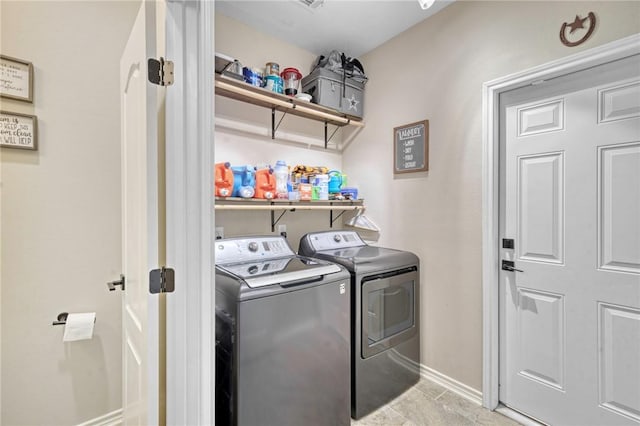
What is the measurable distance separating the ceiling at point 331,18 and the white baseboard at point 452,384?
268 centimetres

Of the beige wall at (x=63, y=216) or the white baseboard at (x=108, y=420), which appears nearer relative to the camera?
the beige wall at (x=63, y=216)

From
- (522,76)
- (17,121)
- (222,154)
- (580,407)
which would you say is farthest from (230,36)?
(580,407)

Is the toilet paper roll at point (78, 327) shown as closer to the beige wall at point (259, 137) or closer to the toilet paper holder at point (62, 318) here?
the toilet paper holder at point (62, 318)

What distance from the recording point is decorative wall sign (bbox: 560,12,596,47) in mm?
1426

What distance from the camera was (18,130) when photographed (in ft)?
4.36

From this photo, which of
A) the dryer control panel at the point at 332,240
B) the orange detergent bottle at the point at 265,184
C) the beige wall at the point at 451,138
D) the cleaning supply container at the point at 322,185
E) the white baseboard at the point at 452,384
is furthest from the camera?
the cleaning supply container at the point at 322,185

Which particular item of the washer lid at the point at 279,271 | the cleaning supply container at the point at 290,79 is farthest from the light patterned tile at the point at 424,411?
the cleaning supply container at the point at 290,79

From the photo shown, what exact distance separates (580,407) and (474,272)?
85 cm

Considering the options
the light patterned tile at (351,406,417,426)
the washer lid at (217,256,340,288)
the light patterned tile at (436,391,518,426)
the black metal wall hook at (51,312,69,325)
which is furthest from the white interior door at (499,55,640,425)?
the black metal wall hook at (51,312,69,325)

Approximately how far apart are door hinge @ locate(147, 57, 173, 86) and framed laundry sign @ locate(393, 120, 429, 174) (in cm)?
176

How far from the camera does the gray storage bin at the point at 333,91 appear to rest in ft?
7.48

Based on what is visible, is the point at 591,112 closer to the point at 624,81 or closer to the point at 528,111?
the point at 624,81

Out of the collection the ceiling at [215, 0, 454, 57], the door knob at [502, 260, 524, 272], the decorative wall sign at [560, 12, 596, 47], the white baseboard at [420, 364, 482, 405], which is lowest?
the white baseboard at [420, 364, 482, 405]

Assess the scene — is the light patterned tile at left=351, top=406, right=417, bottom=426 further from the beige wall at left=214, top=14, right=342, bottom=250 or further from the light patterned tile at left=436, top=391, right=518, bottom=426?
the beige wall at left=214, top=14, right=342, bottom=250
